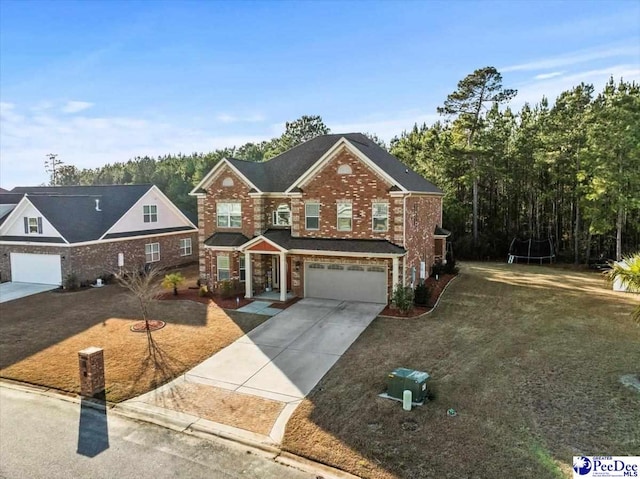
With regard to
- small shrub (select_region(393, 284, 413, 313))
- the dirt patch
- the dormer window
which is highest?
the dormer window

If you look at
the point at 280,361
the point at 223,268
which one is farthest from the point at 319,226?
the point at 280,361

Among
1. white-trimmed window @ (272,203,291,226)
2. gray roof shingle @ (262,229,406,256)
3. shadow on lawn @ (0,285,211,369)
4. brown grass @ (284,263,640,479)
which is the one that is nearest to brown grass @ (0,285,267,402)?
shadow on lawn @ (0,285,211,369)

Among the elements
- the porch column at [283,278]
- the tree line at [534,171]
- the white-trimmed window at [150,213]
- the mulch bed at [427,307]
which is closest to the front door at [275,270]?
the porch column at [283,278]

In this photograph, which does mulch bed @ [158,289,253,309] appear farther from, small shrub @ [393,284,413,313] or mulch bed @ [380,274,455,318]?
small shrub @ [393,284,413,313]

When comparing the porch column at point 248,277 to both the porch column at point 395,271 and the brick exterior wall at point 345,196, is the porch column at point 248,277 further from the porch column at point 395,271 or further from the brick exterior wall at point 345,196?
the porch column at point 395,271

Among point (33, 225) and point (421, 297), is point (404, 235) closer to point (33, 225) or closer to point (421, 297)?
point (421, 297)

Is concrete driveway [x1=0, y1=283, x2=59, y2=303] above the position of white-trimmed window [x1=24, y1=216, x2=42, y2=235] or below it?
below

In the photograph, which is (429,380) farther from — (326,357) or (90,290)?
(90,290)
